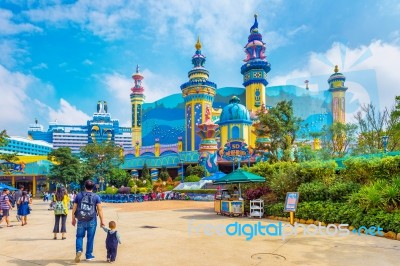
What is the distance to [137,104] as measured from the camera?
65625 millimetres

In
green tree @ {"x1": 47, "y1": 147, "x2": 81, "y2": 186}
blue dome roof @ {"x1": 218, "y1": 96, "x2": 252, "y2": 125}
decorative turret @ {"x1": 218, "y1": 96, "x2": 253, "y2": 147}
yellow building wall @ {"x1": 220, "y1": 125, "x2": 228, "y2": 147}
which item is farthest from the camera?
yellow building wall @ {"x1": 220, "y1": 125, "x2": 228, "y2": 147}

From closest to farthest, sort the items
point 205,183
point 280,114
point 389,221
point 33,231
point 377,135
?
point 389,221, point 33,231, point 280,114, point 377,135, point 205,183

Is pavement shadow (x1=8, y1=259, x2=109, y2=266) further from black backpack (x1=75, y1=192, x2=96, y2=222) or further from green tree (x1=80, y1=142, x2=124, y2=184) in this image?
green tree (x1=80, y1=142, x2=124, y2=184)

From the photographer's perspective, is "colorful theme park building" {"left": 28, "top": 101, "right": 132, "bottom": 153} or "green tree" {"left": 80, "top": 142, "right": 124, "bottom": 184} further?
"colorful theme park building" {"left": 28, "top": 101, "right": 132, "bottom": 153}

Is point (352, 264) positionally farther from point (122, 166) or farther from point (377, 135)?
point (122, 166)

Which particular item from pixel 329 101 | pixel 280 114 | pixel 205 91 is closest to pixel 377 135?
pixel 280 114

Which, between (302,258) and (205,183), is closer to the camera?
(302,258)

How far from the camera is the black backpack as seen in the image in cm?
649

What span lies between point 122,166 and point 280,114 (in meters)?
33.9

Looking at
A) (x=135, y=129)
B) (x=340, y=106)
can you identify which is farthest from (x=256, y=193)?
(x=135, y=129)

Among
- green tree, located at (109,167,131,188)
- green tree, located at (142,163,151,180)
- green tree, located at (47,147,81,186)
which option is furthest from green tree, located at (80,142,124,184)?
green tree, located at (142,163,151,180)

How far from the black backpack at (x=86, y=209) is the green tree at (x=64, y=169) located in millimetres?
33214

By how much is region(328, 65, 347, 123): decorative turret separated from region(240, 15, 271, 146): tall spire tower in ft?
46.3

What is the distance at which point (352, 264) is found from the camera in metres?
6.37
